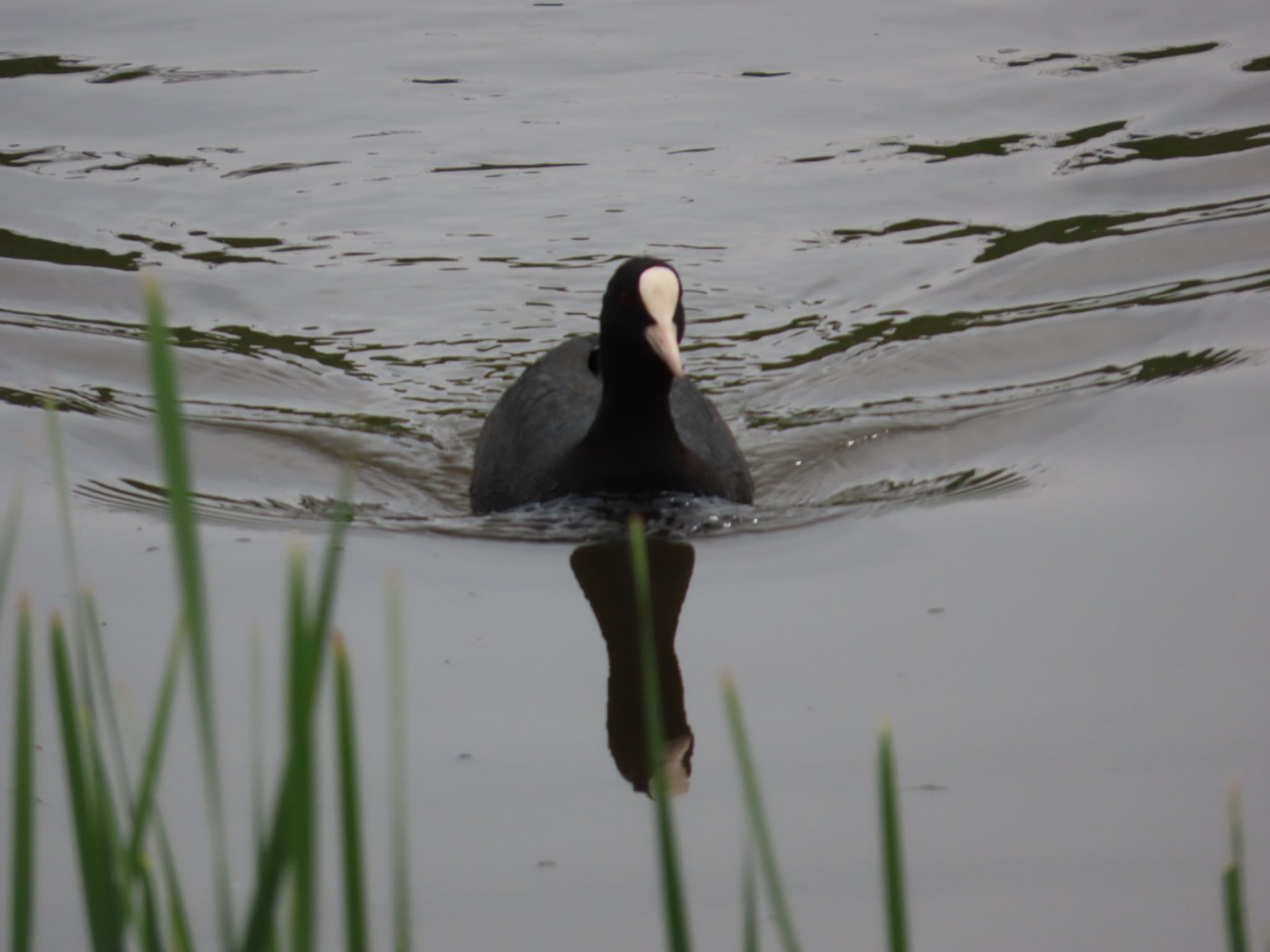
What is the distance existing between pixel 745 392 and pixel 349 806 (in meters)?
5.87

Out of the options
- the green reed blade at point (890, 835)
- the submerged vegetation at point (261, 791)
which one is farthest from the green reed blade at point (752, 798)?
the green reed blade at point (890, 835)

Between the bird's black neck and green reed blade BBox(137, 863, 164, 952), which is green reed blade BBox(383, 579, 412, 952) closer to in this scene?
green reed blade BBox(137, 863, 164, 952)

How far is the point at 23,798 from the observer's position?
161 cm

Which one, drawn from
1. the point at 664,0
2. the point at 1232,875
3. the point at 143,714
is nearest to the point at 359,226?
the point at 664,0

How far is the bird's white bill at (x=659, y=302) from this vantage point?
5.16 m

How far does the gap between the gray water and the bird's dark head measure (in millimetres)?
519

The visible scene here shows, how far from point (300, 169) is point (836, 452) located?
13.4 feet

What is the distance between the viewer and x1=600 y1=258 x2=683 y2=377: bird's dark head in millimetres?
5184

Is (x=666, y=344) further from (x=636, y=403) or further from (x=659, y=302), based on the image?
(x=636, y=403)

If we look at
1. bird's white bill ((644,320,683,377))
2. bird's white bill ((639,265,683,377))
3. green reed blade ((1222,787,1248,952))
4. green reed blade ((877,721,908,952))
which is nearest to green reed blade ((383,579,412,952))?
green reed blade ((877,721,908,952))

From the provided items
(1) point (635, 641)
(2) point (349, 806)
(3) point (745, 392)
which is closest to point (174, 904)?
(2) point (349, 806)

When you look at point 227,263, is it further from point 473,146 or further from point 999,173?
point 999,173

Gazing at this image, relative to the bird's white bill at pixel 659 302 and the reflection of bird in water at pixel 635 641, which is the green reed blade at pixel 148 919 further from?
the bird's white bill at pixel 659 302

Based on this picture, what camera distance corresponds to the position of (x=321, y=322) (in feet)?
26.1
